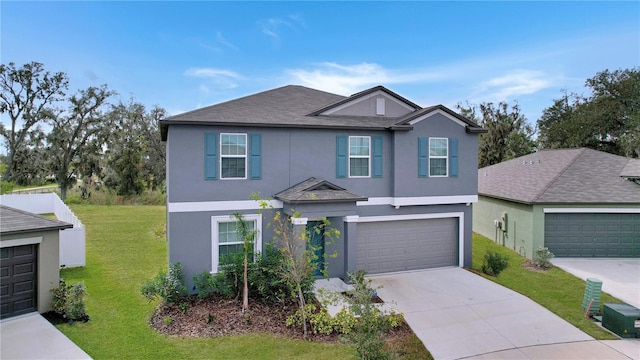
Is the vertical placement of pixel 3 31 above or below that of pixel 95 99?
below

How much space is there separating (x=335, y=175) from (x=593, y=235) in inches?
476

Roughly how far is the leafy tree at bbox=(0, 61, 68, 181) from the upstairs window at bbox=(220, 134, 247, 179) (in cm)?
3329

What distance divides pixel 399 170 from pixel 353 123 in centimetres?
231

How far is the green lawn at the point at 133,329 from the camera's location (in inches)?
312

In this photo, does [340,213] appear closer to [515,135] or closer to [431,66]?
[431,66]

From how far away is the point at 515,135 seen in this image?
37.5 meters

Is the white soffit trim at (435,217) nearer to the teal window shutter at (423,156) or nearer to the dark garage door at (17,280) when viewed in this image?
the teal window shutter at (423,156)

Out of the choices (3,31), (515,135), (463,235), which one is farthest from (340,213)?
(515,135)

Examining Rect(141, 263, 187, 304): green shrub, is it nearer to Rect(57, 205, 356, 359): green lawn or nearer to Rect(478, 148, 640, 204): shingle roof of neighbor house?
Rect(57, 205, 356, 359): green lawn

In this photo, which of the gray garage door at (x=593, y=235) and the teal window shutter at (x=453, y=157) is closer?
the teal window shutter at (x=453, y=157)

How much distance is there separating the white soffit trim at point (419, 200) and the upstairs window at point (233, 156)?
4141mm

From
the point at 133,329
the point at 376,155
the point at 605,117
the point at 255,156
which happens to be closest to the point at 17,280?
the point at 133,329

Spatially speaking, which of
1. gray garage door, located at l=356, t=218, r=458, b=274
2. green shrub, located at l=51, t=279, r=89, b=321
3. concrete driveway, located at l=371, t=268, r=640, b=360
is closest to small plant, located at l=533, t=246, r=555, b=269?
gray garage door, located at l=356, t=218, r=458, b=274

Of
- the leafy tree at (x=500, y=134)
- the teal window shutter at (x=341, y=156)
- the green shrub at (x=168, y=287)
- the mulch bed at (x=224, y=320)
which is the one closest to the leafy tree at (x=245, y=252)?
the mulch bed at (x=224, y=320)
